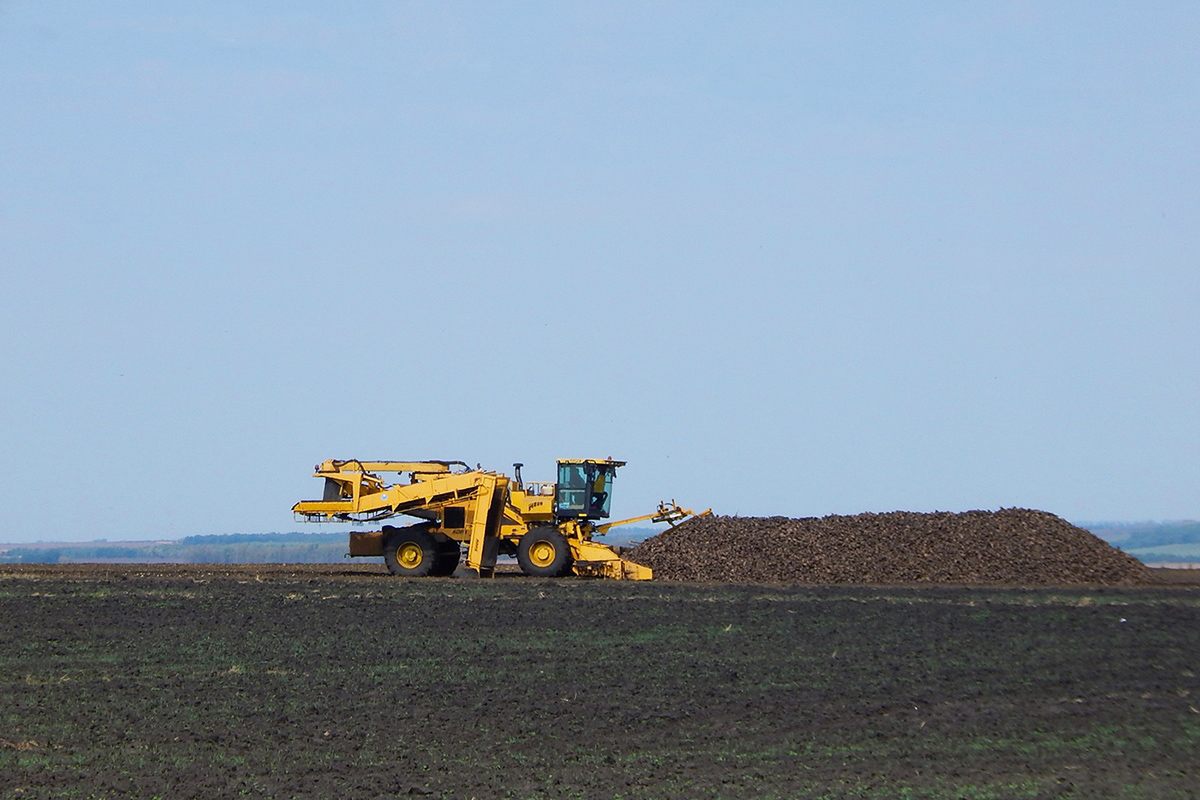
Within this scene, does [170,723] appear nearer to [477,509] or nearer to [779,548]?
[477,509]

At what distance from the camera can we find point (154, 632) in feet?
71.9

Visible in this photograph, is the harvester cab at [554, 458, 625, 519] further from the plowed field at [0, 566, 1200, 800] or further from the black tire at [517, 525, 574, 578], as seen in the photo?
the plowed field at [0, 566, 1200, 800]

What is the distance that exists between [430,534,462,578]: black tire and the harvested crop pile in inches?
188

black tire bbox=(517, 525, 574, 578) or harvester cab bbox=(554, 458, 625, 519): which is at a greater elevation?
harvester cab bbox=(554, 458, 625, 519)

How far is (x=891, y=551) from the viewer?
121 ft

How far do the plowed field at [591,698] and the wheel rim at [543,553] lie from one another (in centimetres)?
753

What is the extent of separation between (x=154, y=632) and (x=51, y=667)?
3.65 m

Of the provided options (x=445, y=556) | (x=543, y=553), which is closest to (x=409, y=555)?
(x=445, y=556)

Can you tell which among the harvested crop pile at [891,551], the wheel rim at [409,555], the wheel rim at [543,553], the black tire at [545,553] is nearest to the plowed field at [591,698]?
the black tire at [545,553]

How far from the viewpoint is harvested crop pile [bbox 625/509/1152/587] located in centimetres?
3606

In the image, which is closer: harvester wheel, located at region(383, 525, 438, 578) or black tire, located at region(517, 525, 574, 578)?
black tire, located at region(517, 525, 574, 578)

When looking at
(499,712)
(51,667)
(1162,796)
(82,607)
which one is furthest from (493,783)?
(82,607)

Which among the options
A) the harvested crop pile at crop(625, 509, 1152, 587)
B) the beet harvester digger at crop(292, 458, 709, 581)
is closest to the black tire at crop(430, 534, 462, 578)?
the beet harvester digger at crop(292, 458, 709, 581)

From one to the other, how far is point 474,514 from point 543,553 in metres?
2.07
